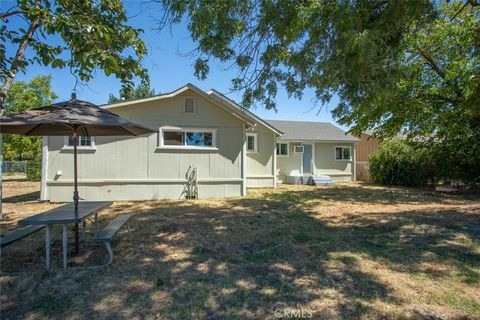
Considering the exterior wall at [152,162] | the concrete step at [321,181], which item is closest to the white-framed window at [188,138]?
the exterior wall at [152,162]

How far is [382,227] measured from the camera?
22.2ft

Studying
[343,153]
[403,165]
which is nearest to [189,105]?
[403,165]

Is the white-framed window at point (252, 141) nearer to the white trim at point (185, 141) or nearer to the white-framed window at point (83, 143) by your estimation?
the white trim at point (185, 141)

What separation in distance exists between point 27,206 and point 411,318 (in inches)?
416

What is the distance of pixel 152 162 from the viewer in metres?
10.9

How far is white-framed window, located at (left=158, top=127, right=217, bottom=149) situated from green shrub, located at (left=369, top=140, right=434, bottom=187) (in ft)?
34.7

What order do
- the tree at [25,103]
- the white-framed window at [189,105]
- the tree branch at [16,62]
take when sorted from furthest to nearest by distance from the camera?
1. the tree at [25,103]
2. the white-framed window at [189,105]
3. the tree branch at [16,62]

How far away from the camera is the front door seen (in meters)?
19.4

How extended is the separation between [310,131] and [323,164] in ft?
8.65

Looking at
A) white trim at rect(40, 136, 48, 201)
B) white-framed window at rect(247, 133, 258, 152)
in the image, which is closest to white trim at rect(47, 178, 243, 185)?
white trim at rect(40, 136, 48, 201)

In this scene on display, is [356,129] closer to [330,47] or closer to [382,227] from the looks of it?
[382,227]

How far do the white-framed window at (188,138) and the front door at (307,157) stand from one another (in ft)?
31.3

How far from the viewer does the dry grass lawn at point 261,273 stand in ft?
10.5

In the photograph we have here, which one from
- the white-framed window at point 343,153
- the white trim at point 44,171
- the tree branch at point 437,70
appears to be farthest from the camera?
the white-framed window at point 343,153
